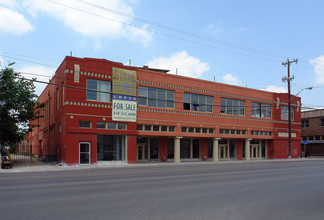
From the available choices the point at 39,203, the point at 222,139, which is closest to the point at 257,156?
the point at 222,139

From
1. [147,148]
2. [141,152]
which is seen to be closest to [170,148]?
[147,148]

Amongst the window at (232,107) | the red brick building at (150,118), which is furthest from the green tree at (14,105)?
the window at (232,107)

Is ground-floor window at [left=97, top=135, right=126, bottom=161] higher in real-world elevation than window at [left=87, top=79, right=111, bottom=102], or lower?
lower

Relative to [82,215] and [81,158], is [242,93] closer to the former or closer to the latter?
[81,158]

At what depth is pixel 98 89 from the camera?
2814 centimetres

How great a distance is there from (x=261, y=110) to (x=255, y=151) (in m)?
5.84

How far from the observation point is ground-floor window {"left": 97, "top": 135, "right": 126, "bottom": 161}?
92.7 ft

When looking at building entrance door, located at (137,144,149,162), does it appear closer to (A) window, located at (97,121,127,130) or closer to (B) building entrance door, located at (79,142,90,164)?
(A) window, located at (97,121,127,130)

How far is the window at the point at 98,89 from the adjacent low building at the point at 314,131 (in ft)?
151

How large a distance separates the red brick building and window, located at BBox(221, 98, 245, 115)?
125mm

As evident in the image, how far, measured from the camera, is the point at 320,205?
9055mm

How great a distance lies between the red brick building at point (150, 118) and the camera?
27.2 meters

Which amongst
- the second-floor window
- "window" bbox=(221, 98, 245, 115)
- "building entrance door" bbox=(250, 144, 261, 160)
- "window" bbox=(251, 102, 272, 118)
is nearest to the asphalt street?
"window" bbox=(221, 98, 245, 115)

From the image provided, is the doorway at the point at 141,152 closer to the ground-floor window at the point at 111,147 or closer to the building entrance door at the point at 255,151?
the ground-floor window at the point at 111,147
